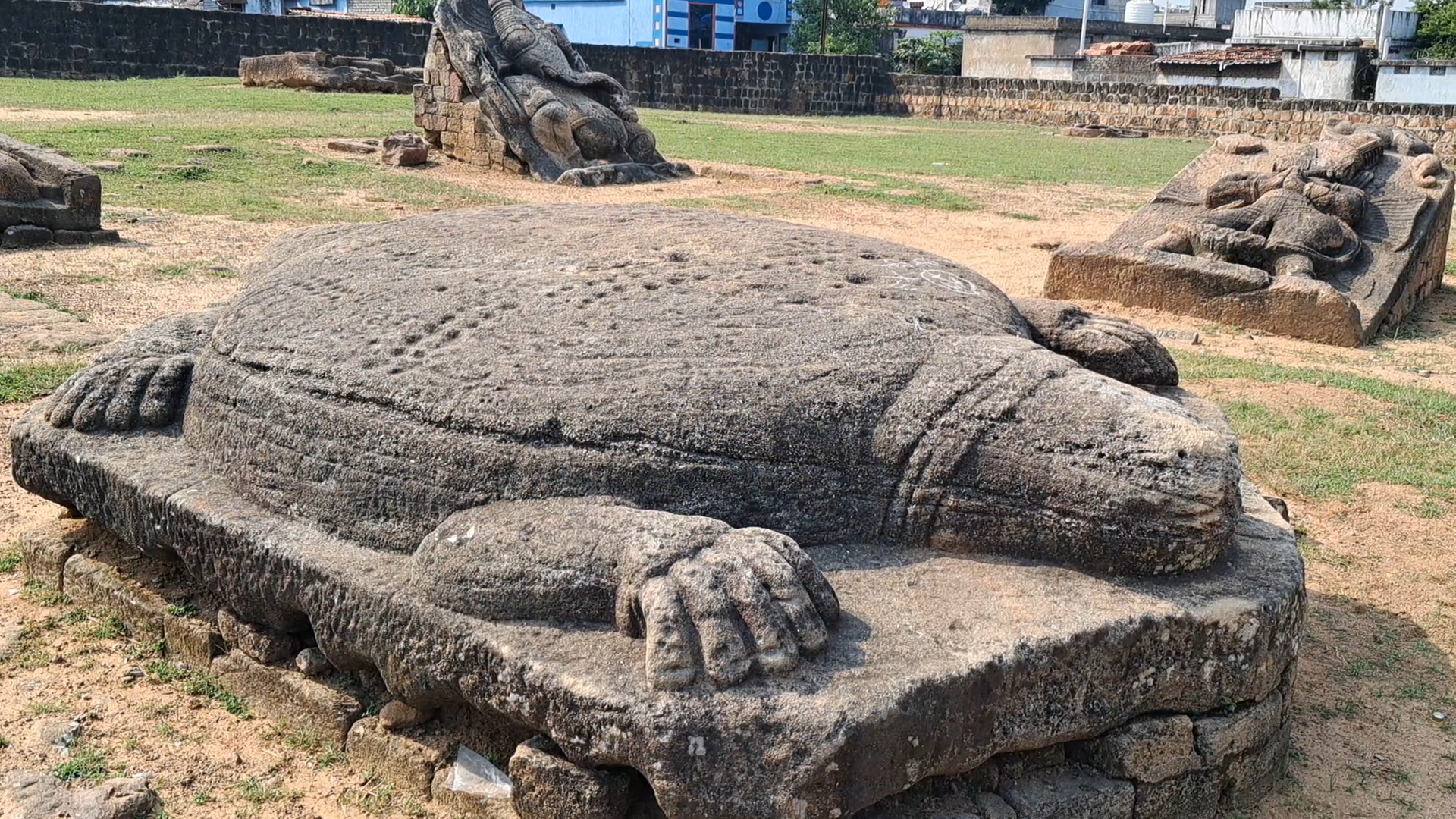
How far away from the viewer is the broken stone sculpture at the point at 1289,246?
754cm

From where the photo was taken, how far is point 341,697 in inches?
108

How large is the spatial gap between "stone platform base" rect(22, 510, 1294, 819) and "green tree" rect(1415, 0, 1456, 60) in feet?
108

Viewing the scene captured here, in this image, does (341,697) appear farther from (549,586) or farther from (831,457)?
(831,457)

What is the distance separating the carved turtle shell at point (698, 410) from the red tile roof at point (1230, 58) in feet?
92.6

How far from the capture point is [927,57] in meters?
37.0

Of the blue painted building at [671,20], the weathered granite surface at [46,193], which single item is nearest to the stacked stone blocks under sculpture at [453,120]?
the weathered granite surface at [46,193]

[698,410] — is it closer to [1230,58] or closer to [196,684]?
[196,684]

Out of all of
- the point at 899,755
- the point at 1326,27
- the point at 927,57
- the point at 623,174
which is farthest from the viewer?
the point at 927,57

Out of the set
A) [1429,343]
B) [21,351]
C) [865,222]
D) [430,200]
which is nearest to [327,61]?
[430,200]

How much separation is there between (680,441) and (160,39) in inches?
985

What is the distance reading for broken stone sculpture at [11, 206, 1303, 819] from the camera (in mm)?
2139

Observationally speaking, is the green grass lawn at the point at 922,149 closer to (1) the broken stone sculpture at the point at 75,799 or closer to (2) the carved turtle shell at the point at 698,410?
(2) the carved turtle shell at the point at 698,410

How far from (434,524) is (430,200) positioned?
9204 mm

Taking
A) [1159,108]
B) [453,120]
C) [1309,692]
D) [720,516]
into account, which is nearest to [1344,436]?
[1309,692]
